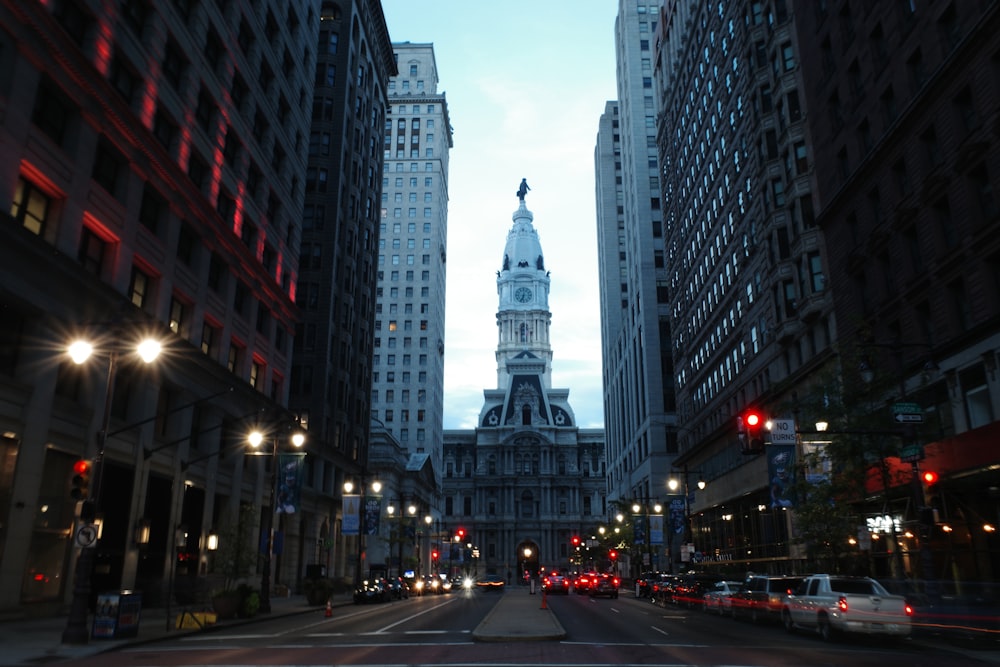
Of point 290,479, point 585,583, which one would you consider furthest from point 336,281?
point 290,479

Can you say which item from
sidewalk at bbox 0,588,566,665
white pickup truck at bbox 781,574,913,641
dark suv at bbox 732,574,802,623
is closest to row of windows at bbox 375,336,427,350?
sidewalk at bbox 0,588,566,665

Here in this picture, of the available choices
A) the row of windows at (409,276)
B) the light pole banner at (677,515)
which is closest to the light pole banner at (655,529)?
the light pole banner at (677,515)

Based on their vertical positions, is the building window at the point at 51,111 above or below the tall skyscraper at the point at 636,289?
below

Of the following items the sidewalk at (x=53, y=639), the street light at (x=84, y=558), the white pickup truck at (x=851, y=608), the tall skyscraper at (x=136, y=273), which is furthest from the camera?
the tall skyscraper at (x=136, y=273)

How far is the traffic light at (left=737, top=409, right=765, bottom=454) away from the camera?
21.6m

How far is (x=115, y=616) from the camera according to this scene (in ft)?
71.2

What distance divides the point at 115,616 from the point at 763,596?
22.0m

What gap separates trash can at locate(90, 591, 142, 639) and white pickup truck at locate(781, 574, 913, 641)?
19835 mm

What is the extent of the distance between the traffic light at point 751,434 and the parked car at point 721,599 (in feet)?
50.3

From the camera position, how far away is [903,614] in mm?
20984

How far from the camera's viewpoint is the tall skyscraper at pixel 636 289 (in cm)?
9806

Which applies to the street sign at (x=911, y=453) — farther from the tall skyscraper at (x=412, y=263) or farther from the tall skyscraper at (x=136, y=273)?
the tall skyscraper at (x=412, y=263)

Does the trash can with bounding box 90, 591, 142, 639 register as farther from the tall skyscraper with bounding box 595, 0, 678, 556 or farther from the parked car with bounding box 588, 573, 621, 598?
the tall skyscraper with bounding box 595, 0, 678, 556

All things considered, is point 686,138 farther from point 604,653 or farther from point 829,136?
point 604,653
